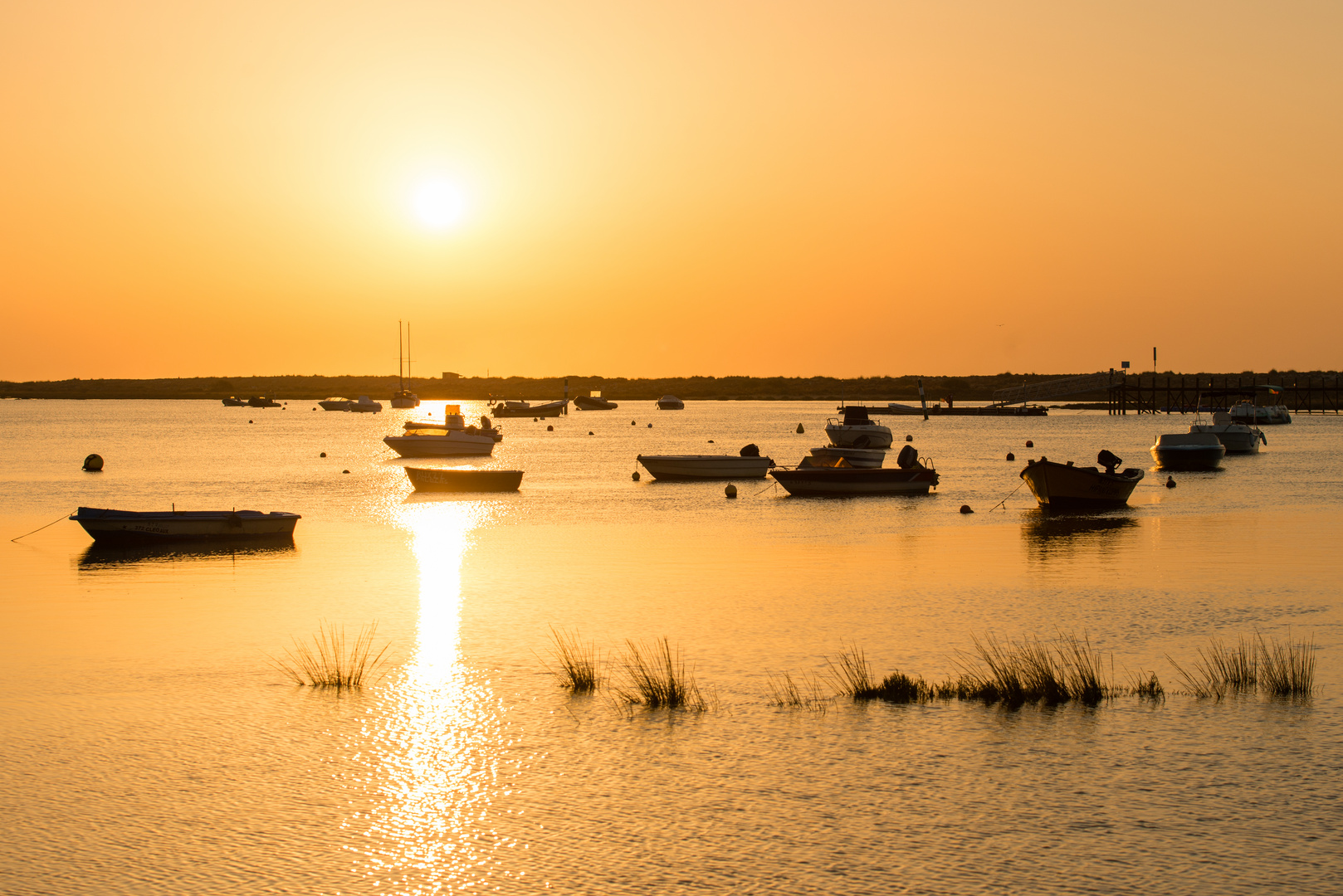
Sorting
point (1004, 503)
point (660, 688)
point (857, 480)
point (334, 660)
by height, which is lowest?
point (1004, 503)

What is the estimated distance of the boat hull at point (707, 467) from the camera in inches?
2210

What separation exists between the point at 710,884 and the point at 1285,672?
9419 mm

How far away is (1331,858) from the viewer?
9555 millimetres

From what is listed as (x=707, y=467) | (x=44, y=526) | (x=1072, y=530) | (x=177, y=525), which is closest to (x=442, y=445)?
(x=707, y=467)

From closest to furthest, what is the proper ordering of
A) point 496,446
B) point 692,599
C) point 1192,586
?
point 692,599 < point 1192,586 < point 496,446

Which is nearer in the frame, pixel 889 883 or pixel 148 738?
pixel 889 883

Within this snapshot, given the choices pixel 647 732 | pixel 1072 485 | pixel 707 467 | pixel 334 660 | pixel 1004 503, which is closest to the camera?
pixel 647 732

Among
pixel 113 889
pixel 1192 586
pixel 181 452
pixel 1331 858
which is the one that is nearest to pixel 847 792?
pixel 1331 858

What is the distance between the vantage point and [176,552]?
30766 millimetres

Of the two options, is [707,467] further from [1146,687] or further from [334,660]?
[1146,687]

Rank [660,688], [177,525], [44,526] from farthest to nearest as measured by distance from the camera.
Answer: [44,526] → [177,525] → [660,688]

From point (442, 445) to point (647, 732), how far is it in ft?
205

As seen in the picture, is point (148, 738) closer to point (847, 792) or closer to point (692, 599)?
point (847, 792)

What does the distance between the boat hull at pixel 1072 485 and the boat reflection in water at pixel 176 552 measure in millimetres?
25418
